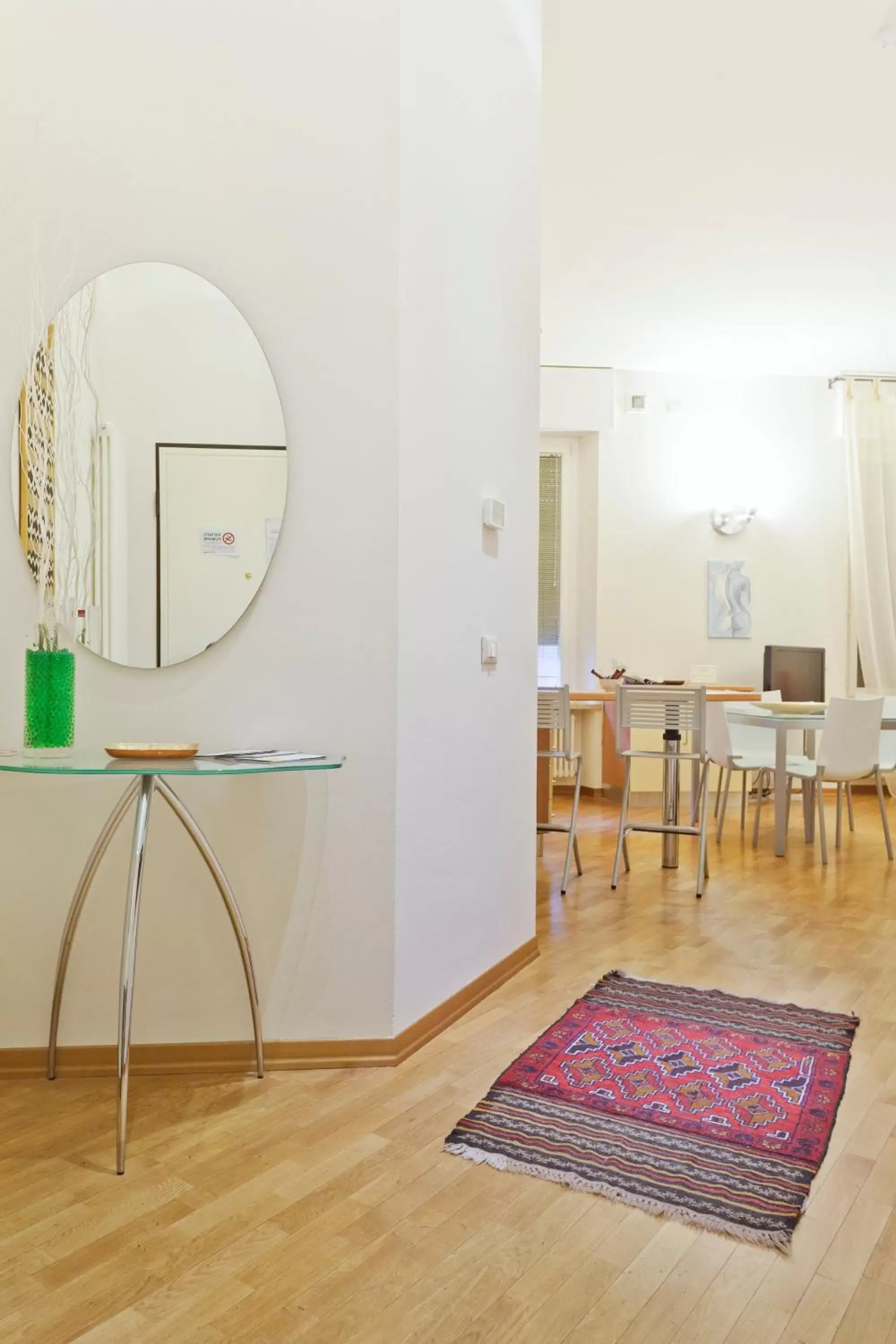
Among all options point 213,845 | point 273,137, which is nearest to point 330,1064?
point 213,845

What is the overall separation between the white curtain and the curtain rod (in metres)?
0.06

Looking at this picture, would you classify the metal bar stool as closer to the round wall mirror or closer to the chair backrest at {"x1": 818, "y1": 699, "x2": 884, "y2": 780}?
the chair backrest at {"x1": 818, "y1": 699, "x2": 884, "y2": 780}

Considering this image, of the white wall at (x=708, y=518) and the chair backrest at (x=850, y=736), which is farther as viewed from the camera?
the white wall at (x=708, y=518)

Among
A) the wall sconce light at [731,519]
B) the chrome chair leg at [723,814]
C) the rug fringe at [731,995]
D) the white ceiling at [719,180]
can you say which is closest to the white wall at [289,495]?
the rug fringe at [731,995]

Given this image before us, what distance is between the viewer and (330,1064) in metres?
2.55

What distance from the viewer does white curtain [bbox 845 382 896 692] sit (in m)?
7.93

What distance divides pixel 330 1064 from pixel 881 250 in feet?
17.7

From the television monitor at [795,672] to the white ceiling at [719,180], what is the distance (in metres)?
2.21

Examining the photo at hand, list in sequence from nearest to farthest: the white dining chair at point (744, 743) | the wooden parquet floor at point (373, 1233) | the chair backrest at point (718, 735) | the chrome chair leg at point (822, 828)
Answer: the wooden parquet floor at point (373, 1233)
the chrome chair leg at point (822, 828)
the chair backrest at point (718, 735)
the white dining chair at point (744, 743)

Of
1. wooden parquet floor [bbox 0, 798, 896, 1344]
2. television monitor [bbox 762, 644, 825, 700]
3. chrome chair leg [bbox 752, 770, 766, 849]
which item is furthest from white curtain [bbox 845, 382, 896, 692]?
wooden parquet floor [bbox 0, 798, 896, 1344]

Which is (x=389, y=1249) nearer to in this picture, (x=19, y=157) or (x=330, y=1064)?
(x=330, y=1064)

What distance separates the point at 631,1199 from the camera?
6.40ft

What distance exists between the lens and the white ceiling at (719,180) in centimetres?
387

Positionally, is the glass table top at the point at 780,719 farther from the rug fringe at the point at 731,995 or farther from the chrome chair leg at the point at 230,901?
the chrome chair leg at the point at 230,901
